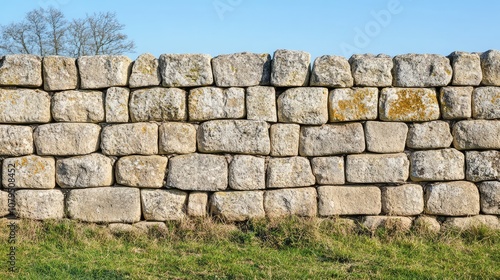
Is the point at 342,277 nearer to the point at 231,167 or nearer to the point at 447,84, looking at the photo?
the point at 231,167

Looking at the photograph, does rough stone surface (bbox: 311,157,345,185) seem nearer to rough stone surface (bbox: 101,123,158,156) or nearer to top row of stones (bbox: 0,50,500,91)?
top row of stones (bbox: 0,50,500,91)

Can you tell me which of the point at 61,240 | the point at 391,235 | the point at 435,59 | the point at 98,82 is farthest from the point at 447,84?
the point at 61,240

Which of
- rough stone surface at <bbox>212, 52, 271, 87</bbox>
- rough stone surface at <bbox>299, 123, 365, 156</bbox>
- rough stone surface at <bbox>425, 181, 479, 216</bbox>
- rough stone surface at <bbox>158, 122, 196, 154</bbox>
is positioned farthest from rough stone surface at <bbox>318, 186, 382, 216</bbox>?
rough stone surface at <bbox>158, 122, 196, 154</bbox>

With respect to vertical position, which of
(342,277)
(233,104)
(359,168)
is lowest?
(342,277)

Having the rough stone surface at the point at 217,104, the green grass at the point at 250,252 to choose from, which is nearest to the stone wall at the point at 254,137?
the rough stone surface at the point at 217,104

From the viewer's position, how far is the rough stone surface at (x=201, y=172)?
758 centimetres

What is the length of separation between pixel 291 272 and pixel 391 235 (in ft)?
6.17

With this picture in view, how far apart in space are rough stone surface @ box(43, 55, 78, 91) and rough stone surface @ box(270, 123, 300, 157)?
9.16ft

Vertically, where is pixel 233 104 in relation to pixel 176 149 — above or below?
above

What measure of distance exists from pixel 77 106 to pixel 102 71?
22.8 inches

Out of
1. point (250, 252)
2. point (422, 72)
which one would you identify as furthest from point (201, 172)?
point (422, 72)

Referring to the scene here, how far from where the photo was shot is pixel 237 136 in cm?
755

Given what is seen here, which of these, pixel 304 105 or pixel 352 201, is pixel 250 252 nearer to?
pixel 352 201

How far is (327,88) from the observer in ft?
25.2
